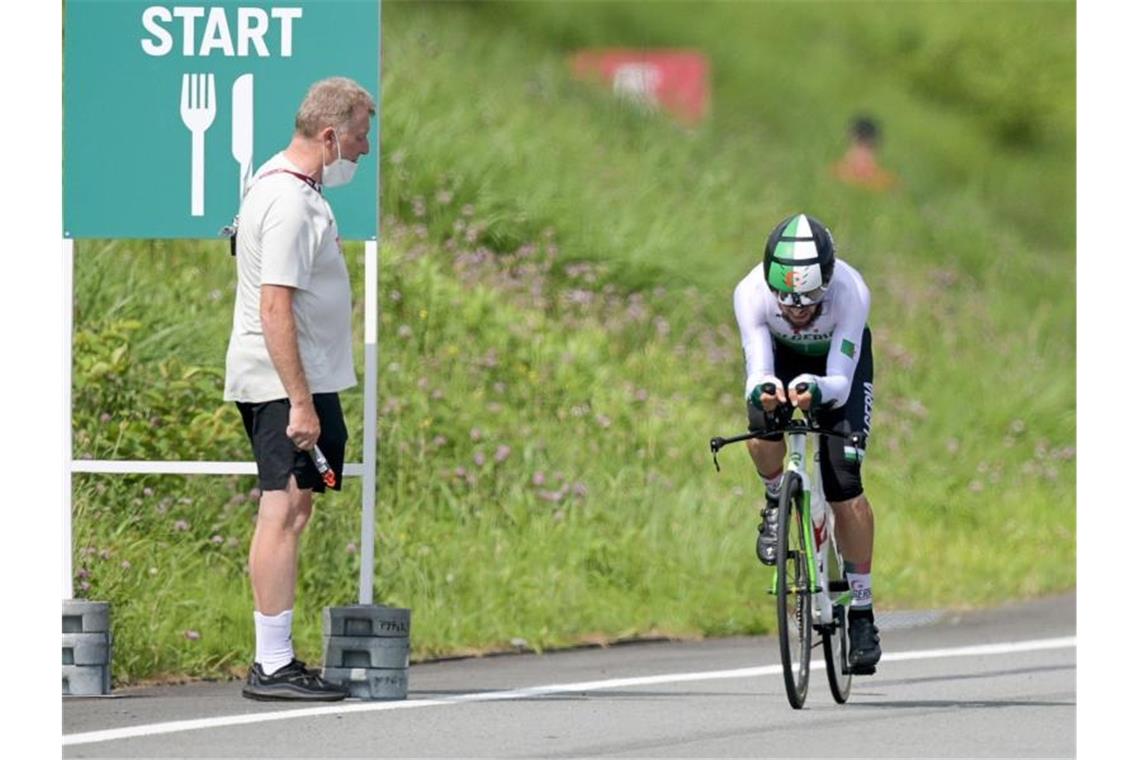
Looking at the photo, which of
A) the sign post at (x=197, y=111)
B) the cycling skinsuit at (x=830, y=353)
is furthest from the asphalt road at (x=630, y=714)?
the cycling skinsuit at (x=830, y=353)

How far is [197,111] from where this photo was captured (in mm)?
9156

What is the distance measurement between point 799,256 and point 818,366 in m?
0.77

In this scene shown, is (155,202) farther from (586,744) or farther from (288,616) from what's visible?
(586,744)

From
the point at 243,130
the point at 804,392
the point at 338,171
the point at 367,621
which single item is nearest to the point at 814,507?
the point at 804,392

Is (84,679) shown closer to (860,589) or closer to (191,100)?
(191,100)

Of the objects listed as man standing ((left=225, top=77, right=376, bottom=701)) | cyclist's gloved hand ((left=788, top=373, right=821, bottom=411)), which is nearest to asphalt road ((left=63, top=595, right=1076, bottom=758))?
man standing ((left=225, top=77, right=376, bottom=701))

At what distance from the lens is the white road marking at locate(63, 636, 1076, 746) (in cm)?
801

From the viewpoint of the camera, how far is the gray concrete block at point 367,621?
348 inches

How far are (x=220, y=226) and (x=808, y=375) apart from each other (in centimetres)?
254

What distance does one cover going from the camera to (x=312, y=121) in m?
8.52

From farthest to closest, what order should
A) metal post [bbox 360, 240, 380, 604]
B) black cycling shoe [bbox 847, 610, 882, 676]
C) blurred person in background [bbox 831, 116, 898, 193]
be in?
blurred person in background [bbox 831, 116, 898, 193], metal post [bbox 360, 240, 380, 604], black cycling shoe [bbox 847, 610, 882, 676]

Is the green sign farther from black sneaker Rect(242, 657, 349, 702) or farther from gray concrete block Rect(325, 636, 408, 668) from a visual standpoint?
black sneaker Rect(242, 657, 349, 702)

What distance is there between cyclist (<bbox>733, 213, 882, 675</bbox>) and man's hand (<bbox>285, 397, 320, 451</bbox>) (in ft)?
5.36

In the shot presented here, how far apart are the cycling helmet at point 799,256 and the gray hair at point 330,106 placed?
166 cm
